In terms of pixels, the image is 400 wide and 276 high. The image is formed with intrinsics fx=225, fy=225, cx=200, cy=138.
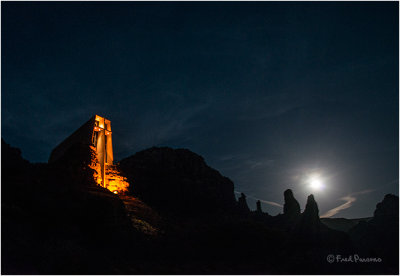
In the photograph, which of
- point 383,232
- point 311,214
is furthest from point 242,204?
point 311,214

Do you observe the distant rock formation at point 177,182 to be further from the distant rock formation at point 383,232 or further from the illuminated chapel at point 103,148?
the distant rock formation at point 383,232

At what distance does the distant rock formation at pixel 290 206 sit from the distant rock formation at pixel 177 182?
78.7ft

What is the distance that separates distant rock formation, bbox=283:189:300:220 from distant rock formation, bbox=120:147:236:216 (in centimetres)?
2398

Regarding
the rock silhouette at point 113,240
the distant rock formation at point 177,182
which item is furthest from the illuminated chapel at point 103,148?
the distant rock formation at point 177,182

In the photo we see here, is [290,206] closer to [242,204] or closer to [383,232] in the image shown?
[383,232]

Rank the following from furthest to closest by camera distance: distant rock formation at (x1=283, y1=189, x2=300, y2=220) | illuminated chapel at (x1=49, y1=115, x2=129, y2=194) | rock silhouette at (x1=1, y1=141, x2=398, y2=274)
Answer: distant rock formation at (x1=283, y1=189, x2=300, y2=220)
illuminated chapel at (x1=49, y1=115, x2=129, y2=194)
rock silhouette at (x1=1, y1=141, x2=398, y2=274)

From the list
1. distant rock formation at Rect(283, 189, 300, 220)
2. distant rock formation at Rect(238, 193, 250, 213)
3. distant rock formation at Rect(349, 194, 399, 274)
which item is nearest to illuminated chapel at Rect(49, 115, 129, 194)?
distant rock formation at Rect(349, 194, 399, 274)

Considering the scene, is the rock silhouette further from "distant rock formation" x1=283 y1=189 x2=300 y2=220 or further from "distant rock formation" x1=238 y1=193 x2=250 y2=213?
"distant rock formation" x1=238 y1=193 x2=250 y2=213

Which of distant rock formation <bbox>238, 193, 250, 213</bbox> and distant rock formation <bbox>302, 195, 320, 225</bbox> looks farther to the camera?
distant rock formation <bbox>238, 193, 250, 213</bbox>

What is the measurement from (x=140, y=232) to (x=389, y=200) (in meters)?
59.2

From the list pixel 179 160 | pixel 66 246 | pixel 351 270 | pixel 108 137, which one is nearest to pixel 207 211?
pixel 179 160

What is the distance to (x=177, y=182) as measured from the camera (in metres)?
86.0

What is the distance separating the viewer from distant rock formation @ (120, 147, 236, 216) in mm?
79375

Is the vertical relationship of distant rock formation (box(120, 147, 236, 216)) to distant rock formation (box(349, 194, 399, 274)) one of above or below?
above
